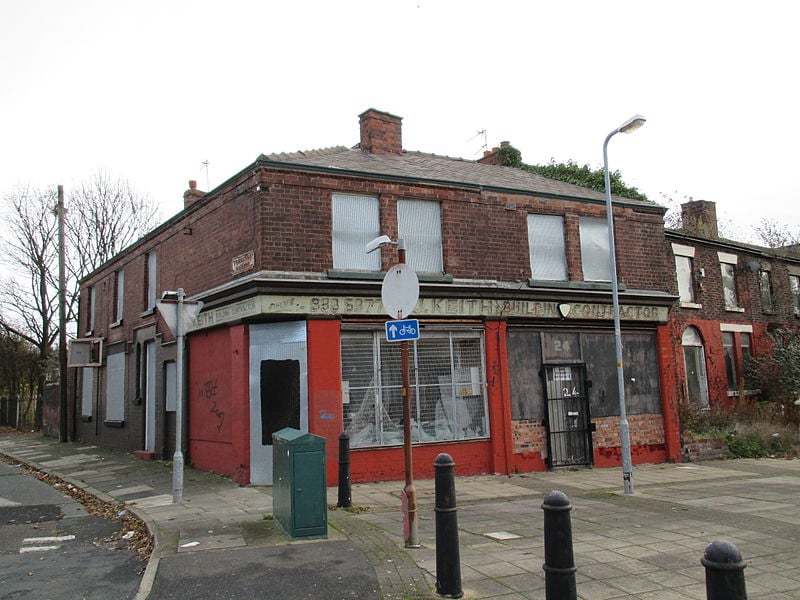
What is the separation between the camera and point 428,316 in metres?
13.4

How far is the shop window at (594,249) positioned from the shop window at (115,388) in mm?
13863

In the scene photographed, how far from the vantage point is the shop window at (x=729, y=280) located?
21.3 meters

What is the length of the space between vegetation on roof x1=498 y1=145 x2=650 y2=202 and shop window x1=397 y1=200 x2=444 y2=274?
26.5ft

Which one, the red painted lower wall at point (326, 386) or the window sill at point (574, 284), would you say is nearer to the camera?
the red painted lower wall at point (326, 386)

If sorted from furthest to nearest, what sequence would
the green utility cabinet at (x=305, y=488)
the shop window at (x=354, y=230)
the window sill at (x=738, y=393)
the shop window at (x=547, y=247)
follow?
the window sill at (x=738, y=393) → the shop window at (x=547, y=247) → the shop window at (x=354, y=230) → the green utility cabinet at (x=305, y=488)

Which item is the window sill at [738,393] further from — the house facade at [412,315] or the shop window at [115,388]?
the shop window at [115,388]

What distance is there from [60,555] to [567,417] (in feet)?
34.2

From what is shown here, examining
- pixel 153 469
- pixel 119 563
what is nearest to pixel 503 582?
pixel 119 563

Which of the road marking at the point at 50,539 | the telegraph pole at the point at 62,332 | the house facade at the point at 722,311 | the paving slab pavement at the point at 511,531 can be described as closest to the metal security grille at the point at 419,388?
the paving slab pavement at the point at 511,531

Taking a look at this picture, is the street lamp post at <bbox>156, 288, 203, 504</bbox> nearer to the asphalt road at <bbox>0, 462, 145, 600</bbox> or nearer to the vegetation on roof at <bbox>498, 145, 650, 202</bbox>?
the asphalt road at <bbox>0, 462, 145, 600</bbox>

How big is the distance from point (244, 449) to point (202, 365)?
3.18 metres

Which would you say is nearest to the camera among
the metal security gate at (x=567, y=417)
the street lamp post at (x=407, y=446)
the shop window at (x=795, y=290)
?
the street lamp post at (x=407, y=446)

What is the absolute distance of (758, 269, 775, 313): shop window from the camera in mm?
22641

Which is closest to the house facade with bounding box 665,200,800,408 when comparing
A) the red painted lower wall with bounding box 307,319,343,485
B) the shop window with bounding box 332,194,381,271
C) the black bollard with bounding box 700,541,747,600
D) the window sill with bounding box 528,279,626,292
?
the window sill with bounding box 528,279,626,292
